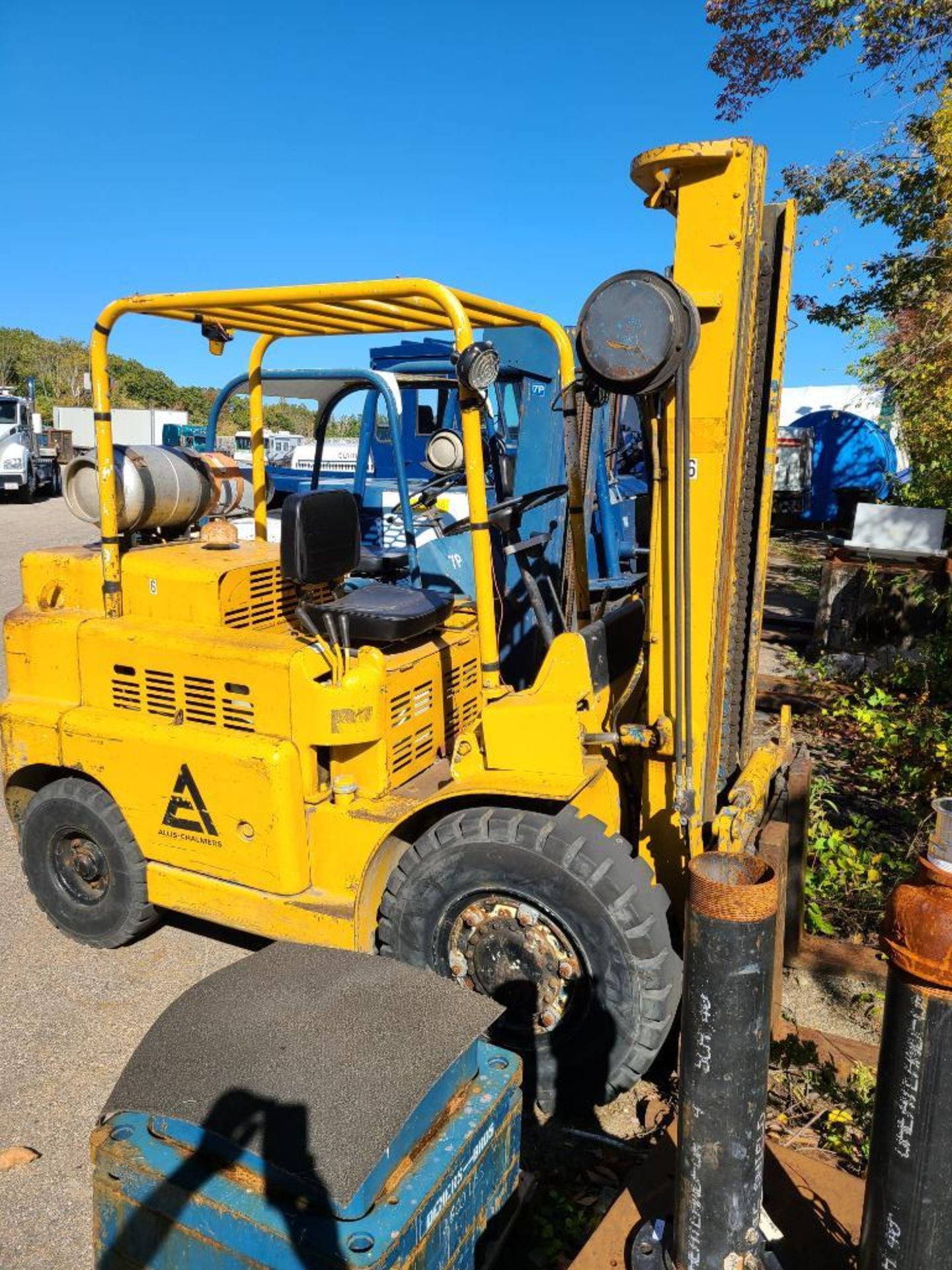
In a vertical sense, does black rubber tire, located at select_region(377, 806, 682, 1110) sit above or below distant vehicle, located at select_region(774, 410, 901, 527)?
below

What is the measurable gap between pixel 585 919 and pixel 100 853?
86.9 inches

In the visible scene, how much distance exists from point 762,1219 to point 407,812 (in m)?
1.64

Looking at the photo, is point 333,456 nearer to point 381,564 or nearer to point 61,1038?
point 381,564

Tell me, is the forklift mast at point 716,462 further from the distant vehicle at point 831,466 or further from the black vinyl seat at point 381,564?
the distant vehicle at point 831,466

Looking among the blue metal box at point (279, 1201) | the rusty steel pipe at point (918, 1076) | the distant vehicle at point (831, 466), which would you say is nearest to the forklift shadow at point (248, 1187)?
the blue metal box at point (279, 1201)

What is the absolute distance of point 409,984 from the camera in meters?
2.34

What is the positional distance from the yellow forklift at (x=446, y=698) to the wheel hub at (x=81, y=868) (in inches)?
0.6

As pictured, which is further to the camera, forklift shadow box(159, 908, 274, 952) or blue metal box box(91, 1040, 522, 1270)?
forklift shadow box(159, 908, 274, 952)

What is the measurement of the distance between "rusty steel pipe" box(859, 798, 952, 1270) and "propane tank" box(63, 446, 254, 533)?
10.5ft

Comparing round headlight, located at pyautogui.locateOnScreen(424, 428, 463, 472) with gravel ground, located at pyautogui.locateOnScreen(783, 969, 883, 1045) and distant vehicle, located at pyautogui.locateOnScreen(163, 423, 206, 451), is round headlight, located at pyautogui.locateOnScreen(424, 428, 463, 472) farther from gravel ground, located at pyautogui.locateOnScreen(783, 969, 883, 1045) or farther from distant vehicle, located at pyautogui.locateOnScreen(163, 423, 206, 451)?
distant vehicle, located at pyautogui.locateOnScreen(163, 423, 206, 451)

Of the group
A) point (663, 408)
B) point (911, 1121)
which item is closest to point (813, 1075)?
point (911, 1121)

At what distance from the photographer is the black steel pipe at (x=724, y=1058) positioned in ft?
6.45

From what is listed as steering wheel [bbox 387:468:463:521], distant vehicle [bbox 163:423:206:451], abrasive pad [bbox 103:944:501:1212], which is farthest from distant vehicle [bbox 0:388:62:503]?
abrasive pad [bbox 103:944:501:1212]

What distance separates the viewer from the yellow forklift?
280cm
